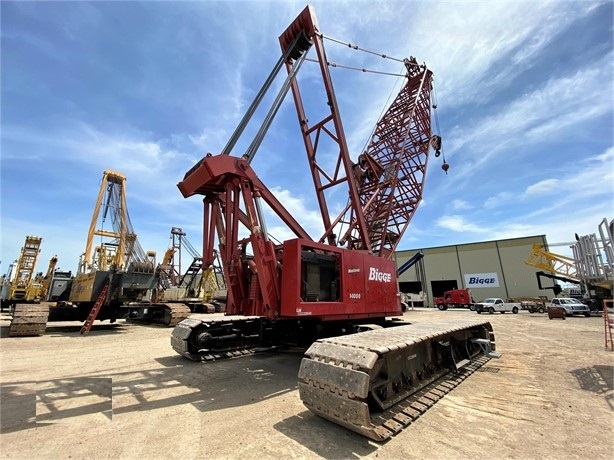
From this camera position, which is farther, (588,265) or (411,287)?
(411,287)

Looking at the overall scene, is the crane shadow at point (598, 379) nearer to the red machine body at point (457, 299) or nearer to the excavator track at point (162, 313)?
the excavator track at point (162, 313)

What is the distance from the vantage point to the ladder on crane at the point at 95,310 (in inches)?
485

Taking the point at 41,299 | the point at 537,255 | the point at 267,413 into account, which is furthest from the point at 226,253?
the point at 537,255

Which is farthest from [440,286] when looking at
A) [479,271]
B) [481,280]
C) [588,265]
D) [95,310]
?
[95,310]

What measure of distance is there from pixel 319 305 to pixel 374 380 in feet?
6.35

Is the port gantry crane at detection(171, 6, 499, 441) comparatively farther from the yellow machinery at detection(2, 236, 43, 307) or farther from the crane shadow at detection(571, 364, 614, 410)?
the yellow machinery at detection(2, 236, 43, 307)

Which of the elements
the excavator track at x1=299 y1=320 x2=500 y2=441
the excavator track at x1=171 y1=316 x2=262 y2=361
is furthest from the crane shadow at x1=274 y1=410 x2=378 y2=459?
the excavator track at x1=171 y1=316 x2=262 y2=361

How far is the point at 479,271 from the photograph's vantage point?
43.7m

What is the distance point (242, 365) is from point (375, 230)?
8.61 meters

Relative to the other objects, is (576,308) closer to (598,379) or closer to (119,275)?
(598,379)

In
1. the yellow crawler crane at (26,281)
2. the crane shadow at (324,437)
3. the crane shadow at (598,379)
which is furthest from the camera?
the yellow crawler crane at (26,281)

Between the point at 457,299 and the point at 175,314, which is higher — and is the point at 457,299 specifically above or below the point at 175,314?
above

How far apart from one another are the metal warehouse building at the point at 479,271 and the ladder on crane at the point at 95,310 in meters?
43.1

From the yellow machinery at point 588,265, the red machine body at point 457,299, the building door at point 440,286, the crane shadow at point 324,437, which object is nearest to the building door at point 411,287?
the building door at point 440,286
